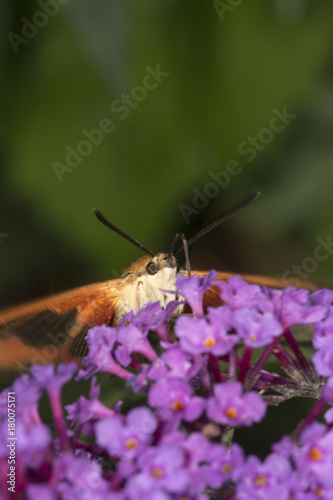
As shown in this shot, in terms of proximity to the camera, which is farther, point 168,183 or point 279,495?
point 168,183

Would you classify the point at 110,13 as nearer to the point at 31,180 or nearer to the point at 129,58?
the point at 129,58

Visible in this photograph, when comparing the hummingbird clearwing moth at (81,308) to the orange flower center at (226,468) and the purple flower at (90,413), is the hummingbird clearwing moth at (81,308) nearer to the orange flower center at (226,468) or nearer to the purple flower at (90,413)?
the purple flower at (90,413)

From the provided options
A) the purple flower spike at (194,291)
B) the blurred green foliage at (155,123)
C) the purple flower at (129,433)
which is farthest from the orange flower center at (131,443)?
the blurred green foliage at (155,123)

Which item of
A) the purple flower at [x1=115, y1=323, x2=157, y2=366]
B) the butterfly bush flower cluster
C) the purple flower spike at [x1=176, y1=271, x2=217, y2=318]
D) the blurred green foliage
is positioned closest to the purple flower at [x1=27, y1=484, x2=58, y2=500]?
the butterfly bush flower cluster

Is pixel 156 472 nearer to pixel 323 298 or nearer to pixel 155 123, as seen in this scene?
pixel 323 298

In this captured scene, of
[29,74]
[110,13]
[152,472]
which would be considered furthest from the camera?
[29,74]

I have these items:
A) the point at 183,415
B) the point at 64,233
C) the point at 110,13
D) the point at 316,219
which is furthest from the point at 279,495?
the point at 110,13
